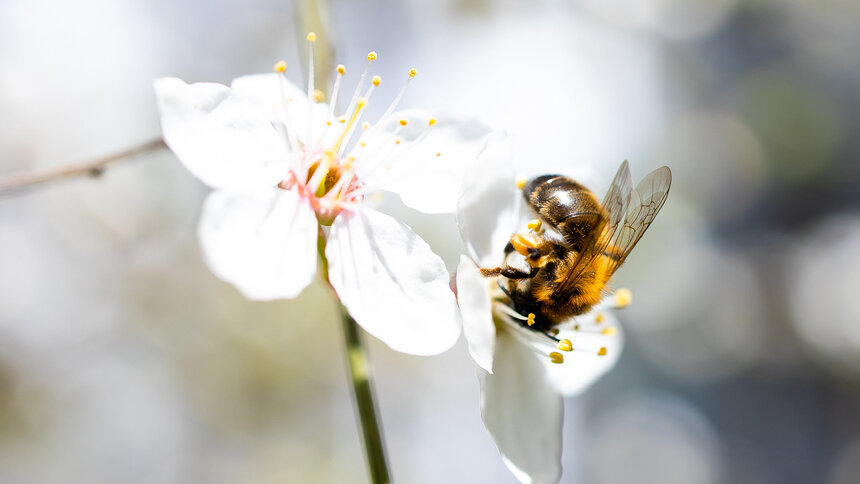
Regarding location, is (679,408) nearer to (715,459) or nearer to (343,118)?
(715,459)

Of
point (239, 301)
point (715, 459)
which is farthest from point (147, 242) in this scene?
point (715, 459)

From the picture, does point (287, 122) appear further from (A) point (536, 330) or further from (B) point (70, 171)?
(A) point (536, 330)

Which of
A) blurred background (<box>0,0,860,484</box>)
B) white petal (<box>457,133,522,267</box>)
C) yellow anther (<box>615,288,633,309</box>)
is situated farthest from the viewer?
blurred background (<box>0,0,860,484</box>)

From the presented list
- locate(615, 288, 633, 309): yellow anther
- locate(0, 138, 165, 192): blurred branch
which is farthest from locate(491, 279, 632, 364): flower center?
locate(0, 138, 165, 192): blurred branch

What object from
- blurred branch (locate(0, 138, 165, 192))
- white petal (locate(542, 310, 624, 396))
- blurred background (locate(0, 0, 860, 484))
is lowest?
blurred background (locate(0, 0, 860, 484))

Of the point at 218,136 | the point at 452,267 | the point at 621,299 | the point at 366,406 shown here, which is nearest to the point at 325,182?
the point at 218,136

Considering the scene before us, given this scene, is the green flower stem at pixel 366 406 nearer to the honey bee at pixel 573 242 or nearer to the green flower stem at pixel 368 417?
the green flower stem at pixel 368 417

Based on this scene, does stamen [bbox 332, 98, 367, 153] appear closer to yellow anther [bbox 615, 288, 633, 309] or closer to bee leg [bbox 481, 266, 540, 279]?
bee leg [bbox 481, 266, 540, 279]
